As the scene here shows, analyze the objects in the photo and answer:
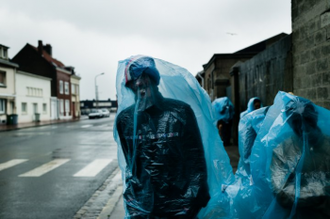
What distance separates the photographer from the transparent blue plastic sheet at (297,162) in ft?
7.54

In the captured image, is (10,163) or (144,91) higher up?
(144,91)

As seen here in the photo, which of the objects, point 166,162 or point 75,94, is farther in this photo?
point 75,94

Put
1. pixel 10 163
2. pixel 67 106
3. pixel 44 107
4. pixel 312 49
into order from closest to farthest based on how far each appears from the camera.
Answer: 1. pixel 312 49
2. pixel 10 163
3. pixel 44 107
4. pixel 67 106

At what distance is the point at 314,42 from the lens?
14.9 feet

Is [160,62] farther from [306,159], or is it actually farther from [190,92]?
[306,159]

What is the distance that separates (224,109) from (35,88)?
31.9m

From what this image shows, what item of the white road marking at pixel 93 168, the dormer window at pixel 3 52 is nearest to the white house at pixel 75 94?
the dormer window at pixel 3 52

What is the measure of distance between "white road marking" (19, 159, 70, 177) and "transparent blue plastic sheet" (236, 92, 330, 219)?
6.00 metres

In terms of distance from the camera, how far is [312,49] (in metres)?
4.60

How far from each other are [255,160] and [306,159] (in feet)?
1.54

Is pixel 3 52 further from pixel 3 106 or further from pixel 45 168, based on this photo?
pixel 45 168

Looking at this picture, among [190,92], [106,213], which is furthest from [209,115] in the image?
[106,213]

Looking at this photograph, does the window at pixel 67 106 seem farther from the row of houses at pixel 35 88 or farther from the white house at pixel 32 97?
the white house at pixel 32 97

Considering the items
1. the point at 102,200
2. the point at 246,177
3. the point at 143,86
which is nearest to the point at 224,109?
the point at 102,200
